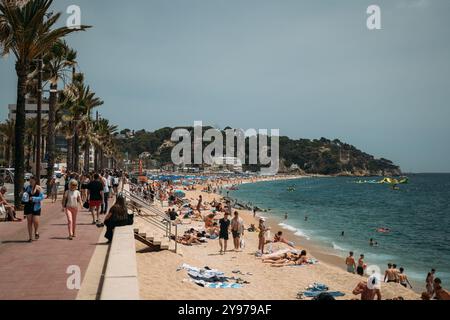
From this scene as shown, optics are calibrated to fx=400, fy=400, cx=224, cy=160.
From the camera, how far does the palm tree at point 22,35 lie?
15.8 metres

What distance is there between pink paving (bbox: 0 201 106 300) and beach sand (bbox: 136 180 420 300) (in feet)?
5.45

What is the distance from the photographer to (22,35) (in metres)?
16.2

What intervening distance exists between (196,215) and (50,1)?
2305cm

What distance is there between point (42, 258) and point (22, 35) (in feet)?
37.2

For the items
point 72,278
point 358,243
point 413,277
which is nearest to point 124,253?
point 72,278

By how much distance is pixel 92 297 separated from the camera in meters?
6.12

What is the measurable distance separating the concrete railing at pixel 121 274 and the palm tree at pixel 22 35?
1055 cm

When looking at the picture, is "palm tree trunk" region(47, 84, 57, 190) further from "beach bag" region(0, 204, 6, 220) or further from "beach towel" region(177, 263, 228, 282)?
"beach towel" region(177, 263, 228, 282)

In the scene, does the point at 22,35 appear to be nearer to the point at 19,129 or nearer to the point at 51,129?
the point at 19,129

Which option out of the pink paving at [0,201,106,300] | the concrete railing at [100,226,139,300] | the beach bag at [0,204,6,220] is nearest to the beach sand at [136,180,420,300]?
the concrete railing at [100,226,139,300]

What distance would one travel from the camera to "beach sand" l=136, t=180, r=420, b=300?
376 inches

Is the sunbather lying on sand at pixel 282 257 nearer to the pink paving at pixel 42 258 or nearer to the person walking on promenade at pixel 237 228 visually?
the person walking on promenade at pixel 237 228

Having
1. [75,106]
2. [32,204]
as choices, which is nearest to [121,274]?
[32,204]
